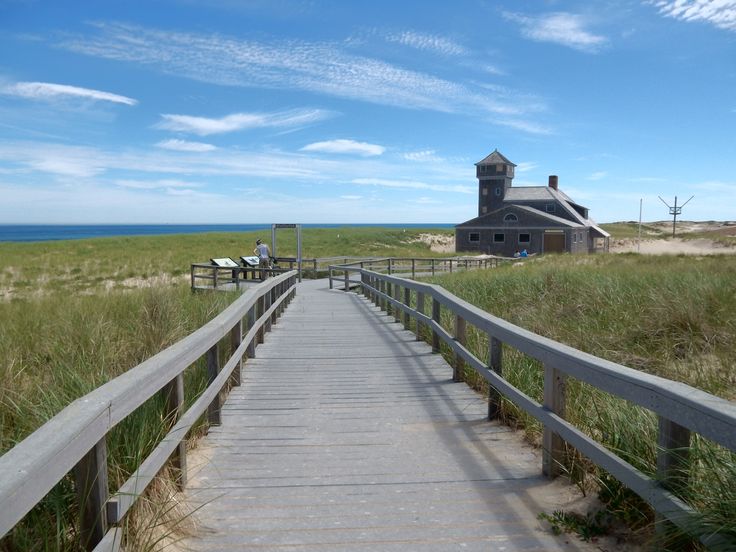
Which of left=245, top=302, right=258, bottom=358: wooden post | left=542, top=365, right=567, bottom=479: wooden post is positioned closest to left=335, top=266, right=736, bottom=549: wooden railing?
left=542, top=365, right=567, bottom=479: wooden post

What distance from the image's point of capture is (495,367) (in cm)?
495

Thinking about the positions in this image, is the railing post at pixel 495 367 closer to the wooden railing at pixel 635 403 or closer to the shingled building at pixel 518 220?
the wooden railing at pixel 635 403

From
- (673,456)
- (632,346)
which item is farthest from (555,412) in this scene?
(632,346)

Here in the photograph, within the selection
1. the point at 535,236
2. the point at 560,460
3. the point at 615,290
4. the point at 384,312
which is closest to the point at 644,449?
the point at 560,460

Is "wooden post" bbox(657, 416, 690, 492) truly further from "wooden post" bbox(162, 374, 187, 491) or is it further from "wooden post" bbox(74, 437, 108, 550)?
"wooden post" bbox(162, 374, 187, 491)

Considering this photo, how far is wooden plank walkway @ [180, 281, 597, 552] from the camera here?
10.3 feet

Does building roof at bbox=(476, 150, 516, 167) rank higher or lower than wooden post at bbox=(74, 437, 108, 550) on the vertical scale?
higher

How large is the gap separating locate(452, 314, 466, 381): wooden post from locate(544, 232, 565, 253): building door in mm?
41690

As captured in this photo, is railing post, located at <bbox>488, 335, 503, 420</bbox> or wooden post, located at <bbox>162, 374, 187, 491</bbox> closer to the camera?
wooden post, located at <bbox>162, 374, 187, 491</bbox>

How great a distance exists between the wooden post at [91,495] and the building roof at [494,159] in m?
52.6

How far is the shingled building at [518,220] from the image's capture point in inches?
1823

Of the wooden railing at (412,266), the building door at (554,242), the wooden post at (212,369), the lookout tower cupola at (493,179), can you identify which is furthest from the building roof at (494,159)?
the wooden post at (212,369)

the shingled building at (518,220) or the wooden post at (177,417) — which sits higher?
the shingled building at (518,220)

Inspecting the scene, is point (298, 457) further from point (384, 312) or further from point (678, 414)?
point (384, 312)
